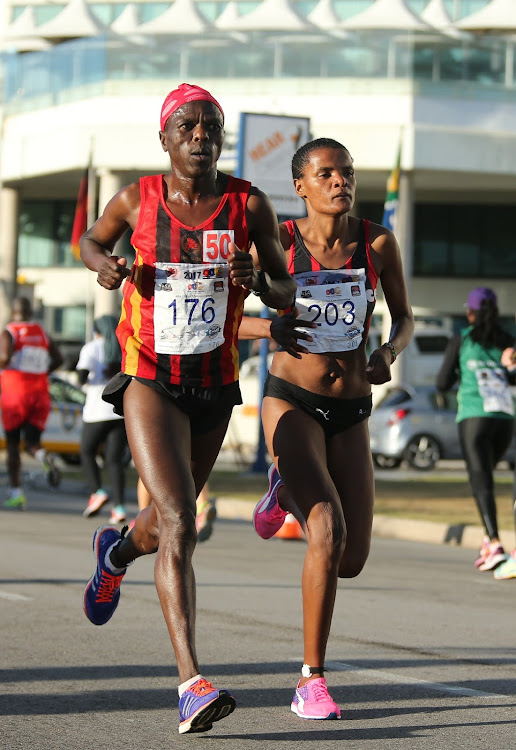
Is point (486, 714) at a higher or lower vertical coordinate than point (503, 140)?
lower

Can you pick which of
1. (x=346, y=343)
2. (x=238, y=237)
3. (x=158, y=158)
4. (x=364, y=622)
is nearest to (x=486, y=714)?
(x=346, y=343)

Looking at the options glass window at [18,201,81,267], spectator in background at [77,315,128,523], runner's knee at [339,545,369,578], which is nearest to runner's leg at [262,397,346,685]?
runner's knee at [339,545,369,578]

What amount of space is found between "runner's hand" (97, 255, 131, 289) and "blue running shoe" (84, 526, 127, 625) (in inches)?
55.7

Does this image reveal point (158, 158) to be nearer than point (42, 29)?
Yes

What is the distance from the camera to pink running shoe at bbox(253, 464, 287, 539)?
650 centimetres

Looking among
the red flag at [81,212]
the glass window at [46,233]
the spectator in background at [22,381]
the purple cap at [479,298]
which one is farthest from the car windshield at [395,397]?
the glass window at [46,233]

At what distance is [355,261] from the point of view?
20.0 ft

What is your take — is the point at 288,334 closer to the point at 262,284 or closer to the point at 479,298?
the point at 262,284

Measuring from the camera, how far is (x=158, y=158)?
4028cm

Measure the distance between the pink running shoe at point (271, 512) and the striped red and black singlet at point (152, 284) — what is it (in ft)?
3.40

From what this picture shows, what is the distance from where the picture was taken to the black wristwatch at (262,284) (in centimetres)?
543

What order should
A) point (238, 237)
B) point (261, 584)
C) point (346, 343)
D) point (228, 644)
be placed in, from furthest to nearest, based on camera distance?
1. point (261, 584)
2. point (228, 644)
3. point (346, 343)
4. point (238, 237)

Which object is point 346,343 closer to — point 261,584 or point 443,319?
point 261,584

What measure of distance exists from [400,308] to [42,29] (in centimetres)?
4118
